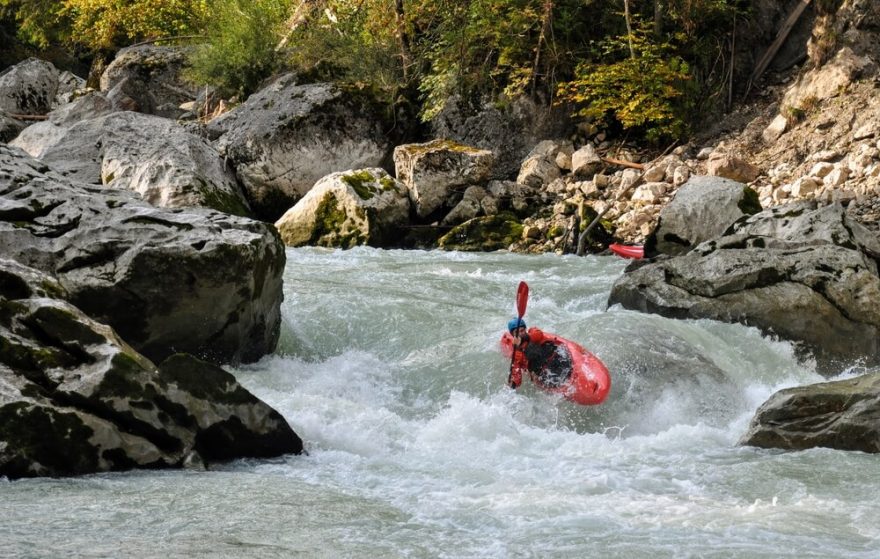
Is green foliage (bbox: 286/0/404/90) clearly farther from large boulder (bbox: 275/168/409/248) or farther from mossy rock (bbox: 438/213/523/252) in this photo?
mossy rock (bbox: 438/213/523/252)

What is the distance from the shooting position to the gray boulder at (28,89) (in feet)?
71.3

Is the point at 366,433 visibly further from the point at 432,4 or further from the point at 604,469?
the point at 432,4

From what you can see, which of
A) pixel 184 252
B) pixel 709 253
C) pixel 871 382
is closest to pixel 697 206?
pixel 709 253

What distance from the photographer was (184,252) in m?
6.91

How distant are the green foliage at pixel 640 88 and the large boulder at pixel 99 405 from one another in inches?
424

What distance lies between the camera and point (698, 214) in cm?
1141

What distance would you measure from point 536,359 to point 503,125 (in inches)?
385

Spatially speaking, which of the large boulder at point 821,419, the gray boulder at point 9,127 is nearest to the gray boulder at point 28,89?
the gray boulder at point 9,127

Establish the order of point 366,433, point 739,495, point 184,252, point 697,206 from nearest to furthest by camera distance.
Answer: point 739,495 < point 366,433 < point 184,252 < point 697,206

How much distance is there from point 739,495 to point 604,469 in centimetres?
→ 74

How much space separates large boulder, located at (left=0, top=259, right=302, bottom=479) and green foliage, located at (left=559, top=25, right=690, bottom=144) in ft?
35.3

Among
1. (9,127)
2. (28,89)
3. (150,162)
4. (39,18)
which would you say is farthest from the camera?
(39,18)

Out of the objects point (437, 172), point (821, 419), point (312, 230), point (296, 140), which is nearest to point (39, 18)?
point (296, 140)

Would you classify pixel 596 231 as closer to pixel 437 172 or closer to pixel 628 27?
pixel 437 172
